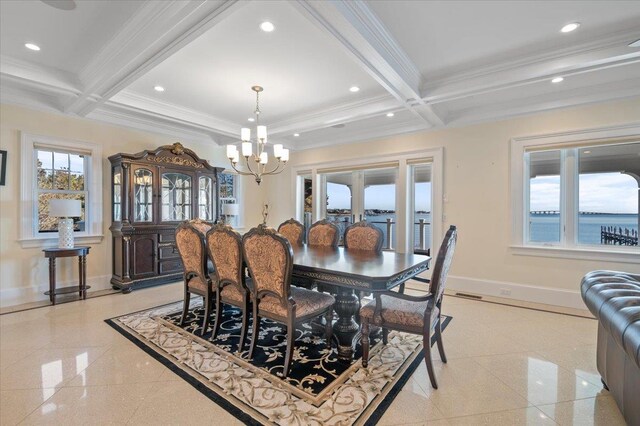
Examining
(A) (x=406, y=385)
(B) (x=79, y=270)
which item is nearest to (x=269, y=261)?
(A) (x=406, y=385)

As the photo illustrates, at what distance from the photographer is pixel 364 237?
3537 millimetres

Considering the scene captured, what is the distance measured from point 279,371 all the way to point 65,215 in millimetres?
3504

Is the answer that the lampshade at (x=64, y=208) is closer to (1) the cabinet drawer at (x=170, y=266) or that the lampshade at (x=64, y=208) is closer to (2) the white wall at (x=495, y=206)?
(1) the cabinet drawer at (x=170, y=266)

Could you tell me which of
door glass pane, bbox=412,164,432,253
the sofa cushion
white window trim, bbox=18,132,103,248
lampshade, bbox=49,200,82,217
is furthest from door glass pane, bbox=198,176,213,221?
the sofa cushion

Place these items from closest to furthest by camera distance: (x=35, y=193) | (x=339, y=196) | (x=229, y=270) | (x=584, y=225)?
1. (x=229, y=270)
2. (x=584, y=225)
3. (x=35, y=193)
4. (x=339, y=196)

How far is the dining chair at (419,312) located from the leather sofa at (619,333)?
0.88m

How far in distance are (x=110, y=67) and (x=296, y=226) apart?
2.64 metres

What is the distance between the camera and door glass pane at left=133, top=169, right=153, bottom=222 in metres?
4.44

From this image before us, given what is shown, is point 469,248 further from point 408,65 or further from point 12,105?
point 12,105

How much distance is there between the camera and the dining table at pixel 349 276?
6.91ft

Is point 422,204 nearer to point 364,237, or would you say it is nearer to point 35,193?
point 364,237

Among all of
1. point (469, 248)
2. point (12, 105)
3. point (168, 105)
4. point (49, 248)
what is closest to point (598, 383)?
point (469, 248)

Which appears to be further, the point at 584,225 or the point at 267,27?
the point at 584,225

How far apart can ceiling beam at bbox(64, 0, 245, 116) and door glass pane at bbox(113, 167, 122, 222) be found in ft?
4.45
